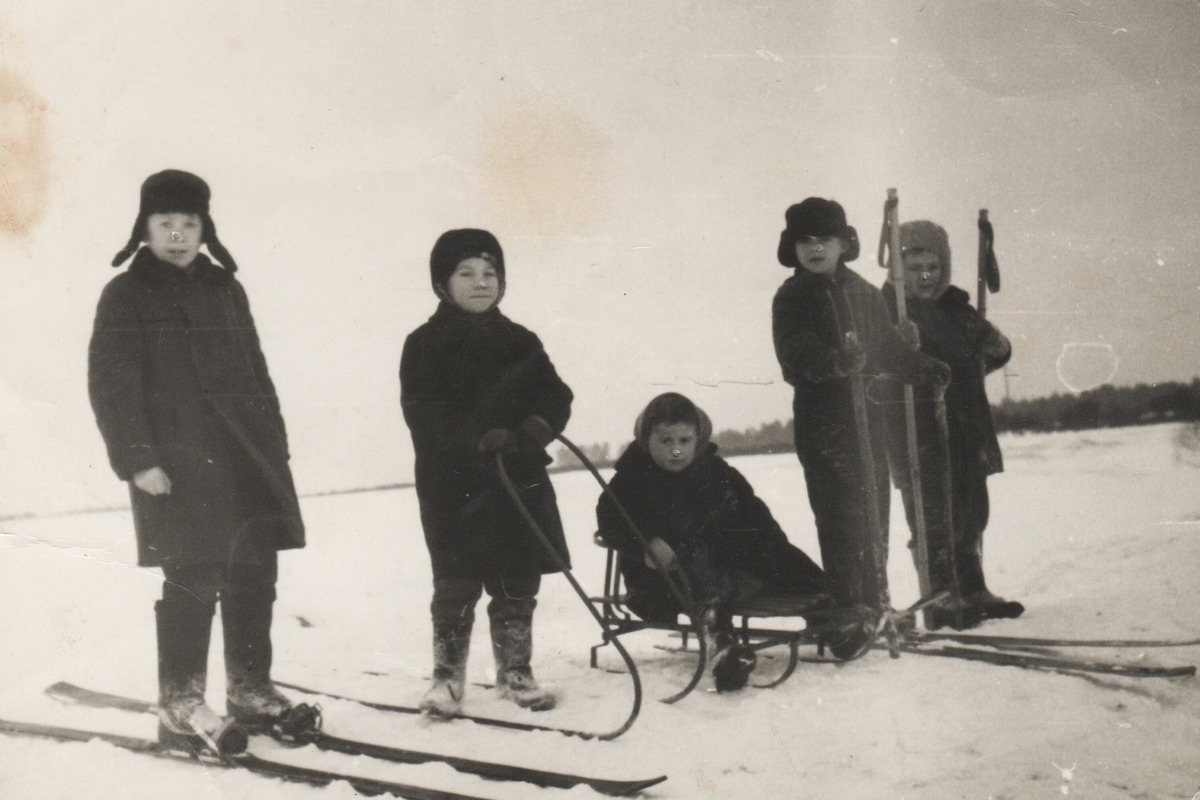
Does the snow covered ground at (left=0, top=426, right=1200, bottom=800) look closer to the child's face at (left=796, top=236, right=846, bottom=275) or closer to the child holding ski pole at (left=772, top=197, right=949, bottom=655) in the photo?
the child holding ski pole at (left=772, top=197, right=949, bottom=655)

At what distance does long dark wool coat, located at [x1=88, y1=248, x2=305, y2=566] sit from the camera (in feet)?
6.07

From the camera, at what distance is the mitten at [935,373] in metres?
2.18

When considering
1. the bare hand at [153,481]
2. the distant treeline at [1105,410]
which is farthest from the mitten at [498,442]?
the bare hand at [153,481]

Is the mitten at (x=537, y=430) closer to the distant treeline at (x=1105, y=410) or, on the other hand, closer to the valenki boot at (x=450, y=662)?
the distant treeline at (x=1105, y=410)

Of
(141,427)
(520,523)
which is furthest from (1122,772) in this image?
(141,427)

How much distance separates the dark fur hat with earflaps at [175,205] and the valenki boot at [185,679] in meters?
0.69

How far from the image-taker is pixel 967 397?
2.21 m

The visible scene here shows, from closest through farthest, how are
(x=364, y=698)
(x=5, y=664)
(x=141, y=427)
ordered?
(x=141, y=427) → (x=364, y=698) → (x=5, y=664)

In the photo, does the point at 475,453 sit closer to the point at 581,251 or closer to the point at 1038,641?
the point at 581,251

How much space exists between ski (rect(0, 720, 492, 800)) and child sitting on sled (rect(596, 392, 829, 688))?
23.6 inches

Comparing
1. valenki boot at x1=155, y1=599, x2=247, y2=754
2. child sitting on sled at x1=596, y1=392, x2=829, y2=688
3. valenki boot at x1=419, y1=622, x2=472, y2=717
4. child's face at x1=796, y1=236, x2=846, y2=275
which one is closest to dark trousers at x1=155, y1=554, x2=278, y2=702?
valenki boot at x1=155, y1=599, x2=247, y2=754

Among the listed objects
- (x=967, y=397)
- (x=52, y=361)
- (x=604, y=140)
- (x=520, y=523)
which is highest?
(x=604, y=140)

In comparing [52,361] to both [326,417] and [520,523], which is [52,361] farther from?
[520,523]

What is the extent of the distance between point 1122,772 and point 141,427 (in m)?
1.88
